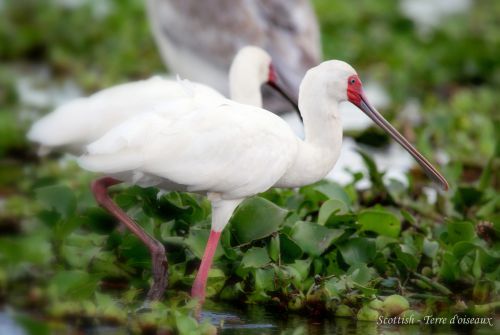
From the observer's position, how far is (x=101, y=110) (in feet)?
17.1

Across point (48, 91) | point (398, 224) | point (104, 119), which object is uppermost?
point (104, 119)

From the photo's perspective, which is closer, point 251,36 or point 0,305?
point 0,305

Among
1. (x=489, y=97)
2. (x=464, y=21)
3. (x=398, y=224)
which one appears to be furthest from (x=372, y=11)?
(x=398, y=224)

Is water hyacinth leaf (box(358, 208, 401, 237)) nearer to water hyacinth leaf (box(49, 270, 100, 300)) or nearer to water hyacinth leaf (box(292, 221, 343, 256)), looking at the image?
water hyacinth leaf (box(292, 221, 343, 256))

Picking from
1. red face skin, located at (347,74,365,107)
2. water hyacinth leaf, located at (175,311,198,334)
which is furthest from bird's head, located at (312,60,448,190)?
water hyacinth leaf, located at (175,311,198,334)

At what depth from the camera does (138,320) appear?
15.1 feet

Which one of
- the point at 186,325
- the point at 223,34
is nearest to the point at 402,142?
the point at 186,325

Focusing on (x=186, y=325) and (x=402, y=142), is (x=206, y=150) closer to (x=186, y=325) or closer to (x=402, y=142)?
(x=186, y=325)

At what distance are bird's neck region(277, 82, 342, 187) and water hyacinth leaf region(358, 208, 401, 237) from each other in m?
0.44

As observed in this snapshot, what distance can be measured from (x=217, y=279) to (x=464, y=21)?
7927 mm

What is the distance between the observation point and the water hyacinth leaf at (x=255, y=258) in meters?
5.06

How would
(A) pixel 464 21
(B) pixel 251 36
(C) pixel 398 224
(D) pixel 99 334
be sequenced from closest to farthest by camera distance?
1. (D) pixel 99 334
2. (C) pixel 398 224
3. (B) pixel 251 36
4. (A) pixel 464 21

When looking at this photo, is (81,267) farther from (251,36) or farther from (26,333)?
(251,36)

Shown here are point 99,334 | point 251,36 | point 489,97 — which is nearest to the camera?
point 99,334
